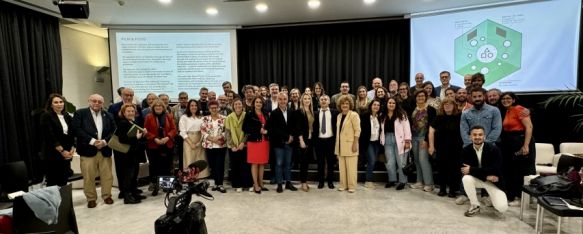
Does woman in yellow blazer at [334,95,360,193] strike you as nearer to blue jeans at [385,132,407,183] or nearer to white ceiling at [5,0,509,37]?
blue jeans at [385,132,407,183]

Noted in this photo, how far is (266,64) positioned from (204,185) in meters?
6.04

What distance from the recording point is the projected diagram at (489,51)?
555 cm

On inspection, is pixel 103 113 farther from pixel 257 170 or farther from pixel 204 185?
pixel 204 185

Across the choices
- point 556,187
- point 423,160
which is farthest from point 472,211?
point 423,160

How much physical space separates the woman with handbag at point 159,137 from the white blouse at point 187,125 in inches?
4.4

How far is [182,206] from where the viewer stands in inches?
73.0

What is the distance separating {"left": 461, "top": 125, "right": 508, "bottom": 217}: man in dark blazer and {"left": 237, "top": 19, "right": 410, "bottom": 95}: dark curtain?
3389 millimetres

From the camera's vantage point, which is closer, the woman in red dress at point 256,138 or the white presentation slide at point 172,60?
the woman in red dress at point 256,138

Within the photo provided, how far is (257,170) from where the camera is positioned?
4809mm

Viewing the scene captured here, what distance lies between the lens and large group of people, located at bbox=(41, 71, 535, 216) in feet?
13.3

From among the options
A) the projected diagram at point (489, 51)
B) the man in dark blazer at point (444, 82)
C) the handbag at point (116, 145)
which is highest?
the projected diagram at point (489, 51)

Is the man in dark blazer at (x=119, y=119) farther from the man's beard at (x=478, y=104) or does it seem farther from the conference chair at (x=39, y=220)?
the man's beard at (x=478, y=104)

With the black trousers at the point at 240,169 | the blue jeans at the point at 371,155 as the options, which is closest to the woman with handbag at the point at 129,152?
the black trousers at the point at 240,169

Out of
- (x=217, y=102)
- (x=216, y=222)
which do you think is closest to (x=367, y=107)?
(x=217, y=102)
